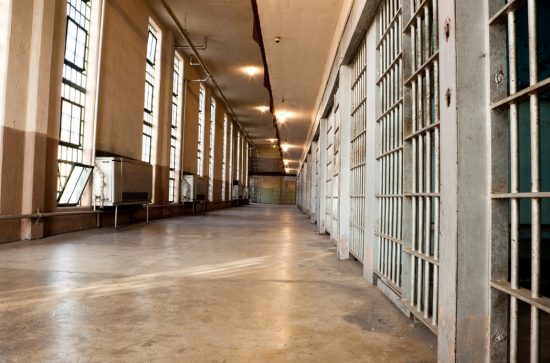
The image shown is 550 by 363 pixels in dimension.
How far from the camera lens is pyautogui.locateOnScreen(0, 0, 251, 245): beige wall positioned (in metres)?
6.63

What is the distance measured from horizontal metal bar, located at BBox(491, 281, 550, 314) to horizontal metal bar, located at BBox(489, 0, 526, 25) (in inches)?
51.9

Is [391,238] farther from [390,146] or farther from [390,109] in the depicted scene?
[390,109]

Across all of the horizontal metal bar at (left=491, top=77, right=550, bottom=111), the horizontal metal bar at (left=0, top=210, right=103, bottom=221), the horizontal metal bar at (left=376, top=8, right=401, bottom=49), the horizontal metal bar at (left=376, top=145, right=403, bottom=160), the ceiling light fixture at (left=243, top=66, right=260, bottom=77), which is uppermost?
the ceiling light fixture at (left=243, top=66, right=260, bottom=77)

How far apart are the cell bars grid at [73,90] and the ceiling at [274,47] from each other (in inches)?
160

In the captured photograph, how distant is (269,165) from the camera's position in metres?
42.6

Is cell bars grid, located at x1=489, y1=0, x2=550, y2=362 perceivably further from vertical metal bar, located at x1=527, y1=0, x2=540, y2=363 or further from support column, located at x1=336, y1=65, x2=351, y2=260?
support column, located at x1=336, y1=65, x2=351, y2=260

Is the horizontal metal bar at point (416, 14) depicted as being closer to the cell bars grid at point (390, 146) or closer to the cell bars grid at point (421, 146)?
the cell bars grid at point (421, 146)

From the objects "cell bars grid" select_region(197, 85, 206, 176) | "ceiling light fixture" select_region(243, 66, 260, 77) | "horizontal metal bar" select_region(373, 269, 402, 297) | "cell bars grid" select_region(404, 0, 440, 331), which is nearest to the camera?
"cell bars grid" select_region(404, 0, 440, 331)

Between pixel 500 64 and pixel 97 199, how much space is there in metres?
9.47

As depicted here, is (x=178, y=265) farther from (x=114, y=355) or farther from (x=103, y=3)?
(x=103, y=3)

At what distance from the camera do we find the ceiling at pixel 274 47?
6.54m

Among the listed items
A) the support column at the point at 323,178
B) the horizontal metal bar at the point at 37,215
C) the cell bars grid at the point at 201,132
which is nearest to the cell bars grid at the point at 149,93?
the horizontal metal bar at the point at 37,215

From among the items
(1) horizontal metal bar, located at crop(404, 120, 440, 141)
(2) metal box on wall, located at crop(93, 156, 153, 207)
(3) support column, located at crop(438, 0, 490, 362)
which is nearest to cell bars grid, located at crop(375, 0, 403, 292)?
(1) horizontal metal bar, located at crop(404, 120, 440, 141)

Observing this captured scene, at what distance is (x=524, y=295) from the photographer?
163 centimetres
